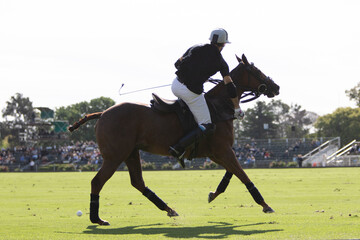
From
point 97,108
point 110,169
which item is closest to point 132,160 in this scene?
point 110,169

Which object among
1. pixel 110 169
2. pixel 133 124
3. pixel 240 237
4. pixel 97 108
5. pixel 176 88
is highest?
pixel 97 108

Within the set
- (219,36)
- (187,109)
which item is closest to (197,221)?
(187,109)

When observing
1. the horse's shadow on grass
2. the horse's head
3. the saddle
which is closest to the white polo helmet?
the horse's head

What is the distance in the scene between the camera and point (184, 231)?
29.7 ft

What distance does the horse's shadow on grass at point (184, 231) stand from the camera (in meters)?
8.56

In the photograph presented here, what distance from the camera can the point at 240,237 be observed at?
26.6 ft

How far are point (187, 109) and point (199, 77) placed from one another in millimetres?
649

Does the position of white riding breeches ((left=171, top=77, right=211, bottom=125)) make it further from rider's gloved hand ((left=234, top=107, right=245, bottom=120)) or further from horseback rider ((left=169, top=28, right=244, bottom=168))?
rider's gloved hand ((left=234, top=107, right=245, bottom=120))

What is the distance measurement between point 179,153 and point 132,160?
48.3 inches

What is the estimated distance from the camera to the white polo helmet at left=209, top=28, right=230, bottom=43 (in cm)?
1095

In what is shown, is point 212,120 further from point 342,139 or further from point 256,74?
point 342,139

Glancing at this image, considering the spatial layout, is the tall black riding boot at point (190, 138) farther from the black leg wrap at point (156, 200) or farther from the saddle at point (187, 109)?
the black leg wrap at point (156, 200)

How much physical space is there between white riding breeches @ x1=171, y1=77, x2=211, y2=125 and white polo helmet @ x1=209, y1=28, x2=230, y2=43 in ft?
3.49

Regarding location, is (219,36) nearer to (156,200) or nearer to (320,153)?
(156,200)
